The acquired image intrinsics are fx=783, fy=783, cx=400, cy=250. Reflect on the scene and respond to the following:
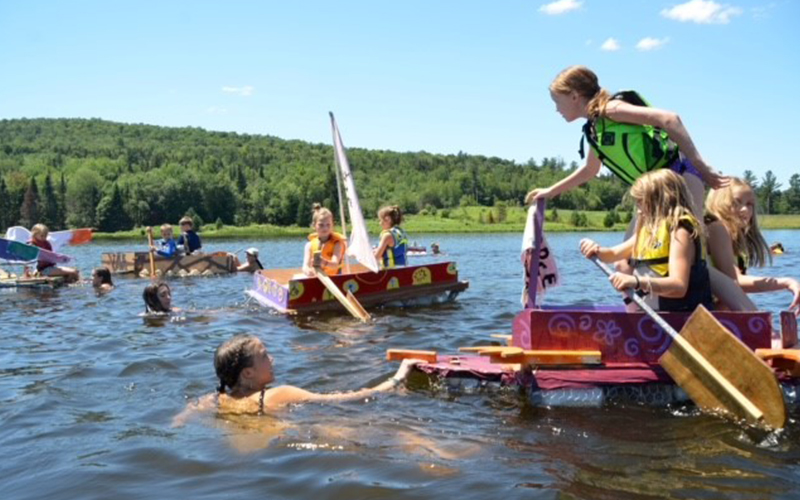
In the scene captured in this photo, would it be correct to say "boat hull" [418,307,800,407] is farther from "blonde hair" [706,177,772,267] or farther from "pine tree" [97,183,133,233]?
"pine tree" [97,183,133,233]

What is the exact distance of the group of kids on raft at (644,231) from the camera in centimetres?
547

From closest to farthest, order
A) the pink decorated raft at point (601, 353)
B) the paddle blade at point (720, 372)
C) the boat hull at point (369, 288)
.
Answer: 1. the paddle blade at point (720, 372)
2. the pink decorated raft at point (601, 353)
3. the boat hull at point (369, 288)

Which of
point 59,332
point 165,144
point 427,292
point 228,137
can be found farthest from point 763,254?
point 228,137

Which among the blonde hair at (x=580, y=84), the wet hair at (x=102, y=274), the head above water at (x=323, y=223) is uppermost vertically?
the blonde hair at (x=580, y=84)

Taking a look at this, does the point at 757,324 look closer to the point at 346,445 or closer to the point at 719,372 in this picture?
the point at 719,372

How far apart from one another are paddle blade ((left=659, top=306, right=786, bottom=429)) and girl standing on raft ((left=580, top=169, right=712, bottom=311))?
16.7 inches

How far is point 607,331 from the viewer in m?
5.65

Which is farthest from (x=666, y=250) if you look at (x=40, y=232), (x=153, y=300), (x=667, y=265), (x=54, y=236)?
(x=54, y=236)

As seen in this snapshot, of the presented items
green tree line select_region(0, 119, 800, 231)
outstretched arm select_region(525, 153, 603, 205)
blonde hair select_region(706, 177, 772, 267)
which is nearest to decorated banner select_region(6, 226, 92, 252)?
outstretched arm select_region(525, 153, 603, 205)

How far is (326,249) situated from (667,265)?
7.71 m

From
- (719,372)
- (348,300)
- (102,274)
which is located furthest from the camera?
(102,274)

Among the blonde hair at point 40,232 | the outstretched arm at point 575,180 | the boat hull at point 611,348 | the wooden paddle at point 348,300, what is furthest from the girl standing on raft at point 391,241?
the blonde hair at point 40,232

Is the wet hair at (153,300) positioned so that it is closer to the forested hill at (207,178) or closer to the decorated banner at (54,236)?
the decorated banner at (54,236)

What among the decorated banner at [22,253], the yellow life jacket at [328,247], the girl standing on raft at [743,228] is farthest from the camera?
the decorated banner at [22,253]
